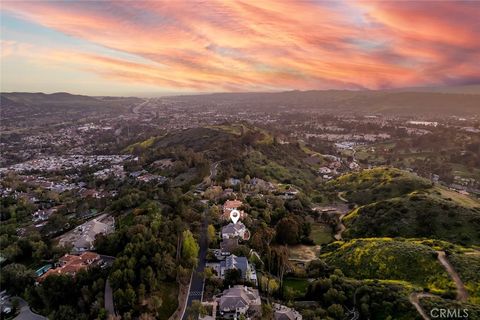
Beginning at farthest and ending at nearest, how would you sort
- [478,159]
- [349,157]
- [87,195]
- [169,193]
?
[349,157]
[478,159]
[87,195]
[169,193]

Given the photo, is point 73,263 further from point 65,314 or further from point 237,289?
point 237,289

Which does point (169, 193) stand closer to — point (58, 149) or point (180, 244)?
point (180, 244)

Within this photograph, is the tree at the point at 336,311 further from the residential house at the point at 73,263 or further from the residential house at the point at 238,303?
the residential house at the point at 73,263

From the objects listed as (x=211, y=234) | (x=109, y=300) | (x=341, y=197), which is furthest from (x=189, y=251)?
(x=341, y=197)

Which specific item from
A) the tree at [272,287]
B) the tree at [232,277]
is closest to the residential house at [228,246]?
the tree at [232,277]

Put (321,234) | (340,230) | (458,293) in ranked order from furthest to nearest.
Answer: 1. (340,230)
2. (321,234)
3. (458,293)

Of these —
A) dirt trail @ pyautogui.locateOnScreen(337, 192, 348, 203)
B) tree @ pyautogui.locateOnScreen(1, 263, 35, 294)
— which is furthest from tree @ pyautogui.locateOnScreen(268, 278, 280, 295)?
dirt trail @ pyautogui.locateOnScreen(337, 192, 348, 203)

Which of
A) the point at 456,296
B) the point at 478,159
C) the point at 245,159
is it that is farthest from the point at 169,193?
the point at 478,159
